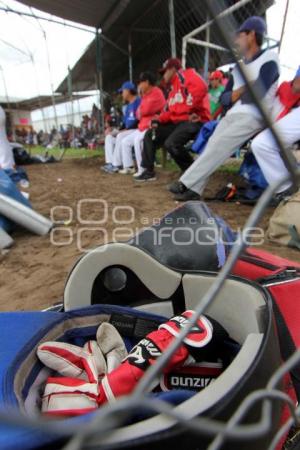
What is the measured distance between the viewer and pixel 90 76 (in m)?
10.0

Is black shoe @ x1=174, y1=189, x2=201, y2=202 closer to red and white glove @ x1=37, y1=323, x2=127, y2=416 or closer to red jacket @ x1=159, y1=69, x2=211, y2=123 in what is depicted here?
red jacket @ x1=159, y1=69, x2=211, y2=123

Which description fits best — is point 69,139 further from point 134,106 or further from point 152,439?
point 152,439

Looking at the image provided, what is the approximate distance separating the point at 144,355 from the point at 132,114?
4189 millimetres

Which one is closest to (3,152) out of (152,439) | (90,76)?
(152,439)

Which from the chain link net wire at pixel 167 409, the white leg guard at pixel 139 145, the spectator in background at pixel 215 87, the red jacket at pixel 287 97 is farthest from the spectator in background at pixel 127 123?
the chain link net wire at pixel 167 409

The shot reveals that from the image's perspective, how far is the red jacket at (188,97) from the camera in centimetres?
297

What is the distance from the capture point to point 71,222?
230 centimetres

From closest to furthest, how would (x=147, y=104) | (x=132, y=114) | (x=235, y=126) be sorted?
(x=235, y=126), (x=147, y=104), (x=132, y=114)

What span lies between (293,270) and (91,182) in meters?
3.12

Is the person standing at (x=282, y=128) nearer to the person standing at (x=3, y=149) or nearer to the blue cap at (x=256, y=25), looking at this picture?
the blue cap at (x=256, y=25)

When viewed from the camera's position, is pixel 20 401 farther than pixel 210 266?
No

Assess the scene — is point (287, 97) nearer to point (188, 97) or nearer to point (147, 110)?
A: point (188, 97)

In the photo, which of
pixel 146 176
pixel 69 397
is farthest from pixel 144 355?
pixel 146 176

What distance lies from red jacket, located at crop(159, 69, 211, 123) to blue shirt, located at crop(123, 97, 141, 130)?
1266 millimetres
